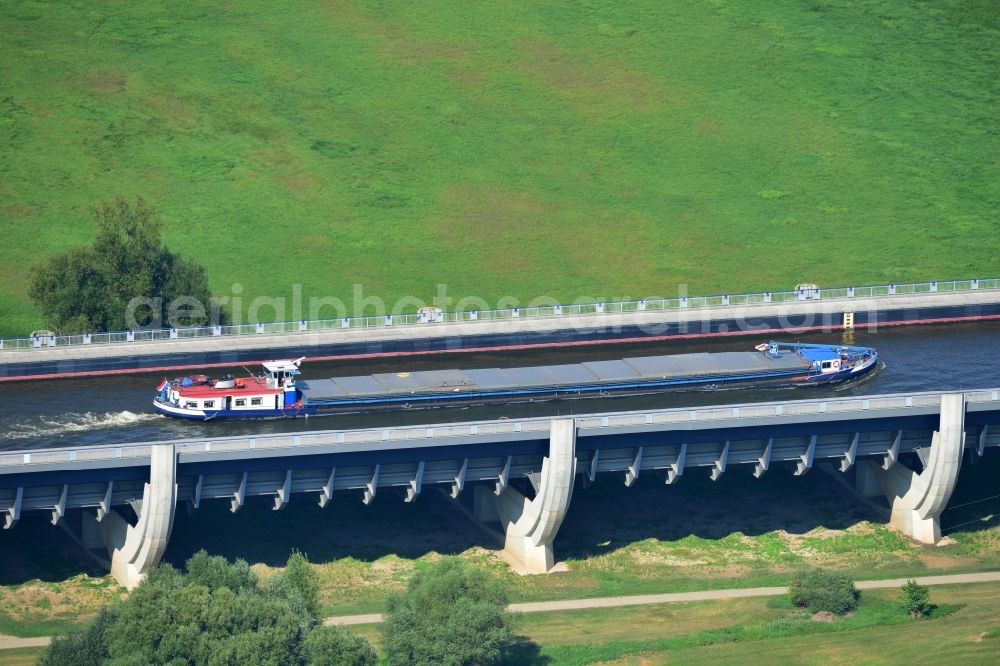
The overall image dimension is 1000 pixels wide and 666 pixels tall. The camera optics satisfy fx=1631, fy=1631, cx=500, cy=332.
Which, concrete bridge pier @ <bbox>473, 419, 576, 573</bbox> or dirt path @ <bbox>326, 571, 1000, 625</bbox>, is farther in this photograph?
concrete bridge pier @ <bbox>473, 419, 576, 573</bbox>

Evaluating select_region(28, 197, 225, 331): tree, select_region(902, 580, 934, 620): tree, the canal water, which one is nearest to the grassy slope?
select_region(902, 580, 934, 620): tree

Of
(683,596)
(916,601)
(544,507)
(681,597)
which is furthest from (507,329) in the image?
(916,601)

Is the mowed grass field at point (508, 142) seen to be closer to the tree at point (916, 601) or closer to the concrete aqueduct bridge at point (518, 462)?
the concrete aqueduct bridge at point (518, 462)

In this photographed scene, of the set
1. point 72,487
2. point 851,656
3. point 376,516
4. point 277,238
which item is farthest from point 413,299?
point 851,656

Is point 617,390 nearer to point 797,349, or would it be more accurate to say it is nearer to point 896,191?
point 797,349

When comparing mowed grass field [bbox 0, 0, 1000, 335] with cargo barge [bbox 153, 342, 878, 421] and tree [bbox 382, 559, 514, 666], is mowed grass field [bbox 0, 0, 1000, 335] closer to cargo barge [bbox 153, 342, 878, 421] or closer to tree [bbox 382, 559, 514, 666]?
cargo barge [bbox 153, 342, 878, 421]
